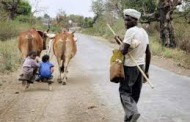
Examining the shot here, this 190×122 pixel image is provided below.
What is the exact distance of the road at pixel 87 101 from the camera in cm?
1022

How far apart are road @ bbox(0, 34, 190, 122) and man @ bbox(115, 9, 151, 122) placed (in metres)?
1.42

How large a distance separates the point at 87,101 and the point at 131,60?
3.83 meters

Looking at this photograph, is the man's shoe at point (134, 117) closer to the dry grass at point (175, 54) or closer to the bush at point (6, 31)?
the dry grass at point (175, 54)

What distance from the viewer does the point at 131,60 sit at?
8562 millimetres

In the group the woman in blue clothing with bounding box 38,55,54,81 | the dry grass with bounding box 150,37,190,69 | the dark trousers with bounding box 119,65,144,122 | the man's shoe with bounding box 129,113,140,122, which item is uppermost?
the dark trousers with bounding box 119,65,144,122

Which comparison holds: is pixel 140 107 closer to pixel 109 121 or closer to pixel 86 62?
pixel 109 121

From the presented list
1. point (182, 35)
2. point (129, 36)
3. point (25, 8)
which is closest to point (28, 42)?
point (129, 36)

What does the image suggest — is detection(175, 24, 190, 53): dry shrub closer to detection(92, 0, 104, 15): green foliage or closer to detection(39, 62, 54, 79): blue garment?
detection(39, 62, 54, 79): blue garment

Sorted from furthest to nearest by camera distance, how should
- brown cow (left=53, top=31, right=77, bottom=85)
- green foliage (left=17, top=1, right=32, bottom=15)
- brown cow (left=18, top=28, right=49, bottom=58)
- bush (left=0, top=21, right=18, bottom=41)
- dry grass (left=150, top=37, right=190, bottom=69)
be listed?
green foliage (left=17, top=1, right=32, bottom=15)
bush (left=0, top=21, right=18, bottom=41)
dry grass (left=150, top=37, right=190, bottom=69)
brown cow (left=18, top=28, right=49, bottom=58)
brown cow (left=53, top=31, right=77, bottom=85)

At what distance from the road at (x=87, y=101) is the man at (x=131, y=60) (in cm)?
142

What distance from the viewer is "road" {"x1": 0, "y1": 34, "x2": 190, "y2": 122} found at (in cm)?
1022

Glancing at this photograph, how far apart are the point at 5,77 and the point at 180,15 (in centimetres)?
2061

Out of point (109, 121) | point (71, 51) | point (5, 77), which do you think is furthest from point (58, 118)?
point (5, 77)

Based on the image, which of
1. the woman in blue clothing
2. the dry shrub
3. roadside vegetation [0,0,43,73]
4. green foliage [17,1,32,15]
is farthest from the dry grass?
green foliage [17,1,32,15]
